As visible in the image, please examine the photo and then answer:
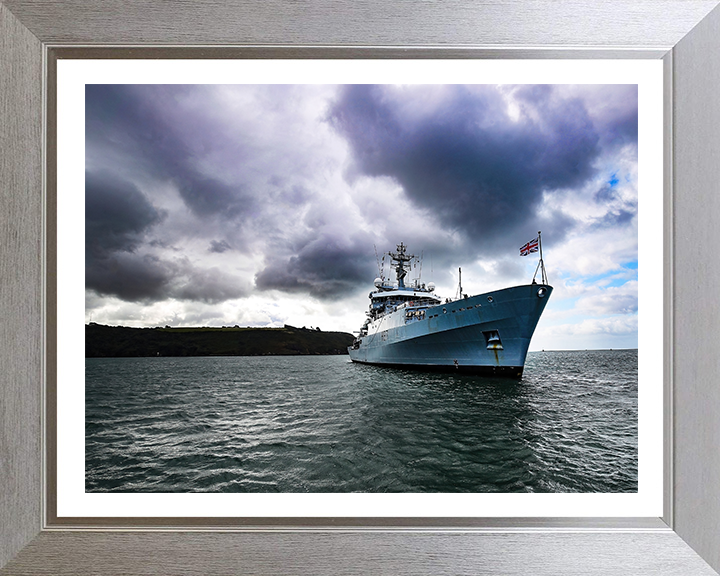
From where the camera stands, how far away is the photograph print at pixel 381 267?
2.48 meters

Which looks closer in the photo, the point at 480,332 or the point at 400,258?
the point at 480,332

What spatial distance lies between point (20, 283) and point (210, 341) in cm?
1021

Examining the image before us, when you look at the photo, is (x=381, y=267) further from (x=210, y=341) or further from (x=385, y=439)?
(x=210, y=341)

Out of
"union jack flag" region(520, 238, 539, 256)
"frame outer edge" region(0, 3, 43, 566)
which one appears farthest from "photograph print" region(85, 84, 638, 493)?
"frame outer edge" region(0, 3, 43, 566)

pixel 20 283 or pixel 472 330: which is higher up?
pixel 20 283

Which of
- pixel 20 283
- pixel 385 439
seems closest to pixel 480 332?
pixel 385 439

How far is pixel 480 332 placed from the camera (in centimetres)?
535

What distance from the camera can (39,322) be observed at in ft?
3.18

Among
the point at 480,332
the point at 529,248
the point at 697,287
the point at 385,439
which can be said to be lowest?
the point at 385,439

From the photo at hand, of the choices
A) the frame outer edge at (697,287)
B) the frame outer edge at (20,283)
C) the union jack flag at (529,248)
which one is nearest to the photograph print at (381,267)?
the union jack flag at (529,248)

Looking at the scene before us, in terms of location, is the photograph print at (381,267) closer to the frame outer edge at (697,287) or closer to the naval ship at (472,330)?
the naval ship at (472,330)

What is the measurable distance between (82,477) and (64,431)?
0.17 meters

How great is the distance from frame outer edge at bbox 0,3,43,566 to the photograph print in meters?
0.16

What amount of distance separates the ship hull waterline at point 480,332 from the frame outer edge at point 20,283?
17.0 ft
